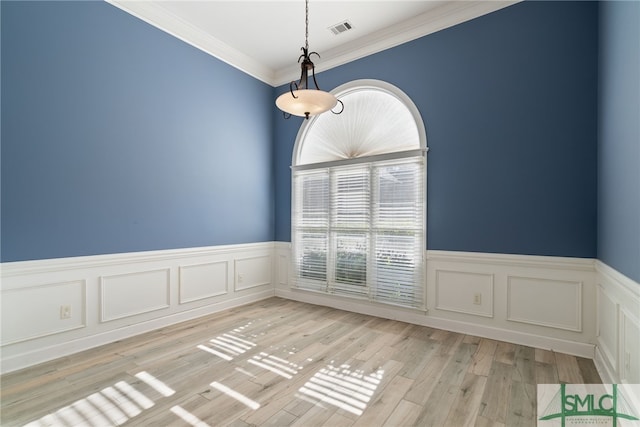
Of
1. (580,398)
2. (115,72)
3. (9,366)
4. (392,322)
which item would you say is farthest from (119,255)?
(580,398)

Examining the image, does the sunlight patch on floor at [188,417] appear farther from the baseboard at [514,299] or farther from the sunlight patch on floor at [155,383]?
the baseboard at [514,299]

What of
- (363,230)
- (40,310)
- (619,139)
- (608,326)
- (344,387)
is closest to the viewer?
(619,139)

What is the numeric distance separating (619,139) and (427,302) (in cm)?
226

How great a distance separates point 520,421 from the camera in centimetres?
185

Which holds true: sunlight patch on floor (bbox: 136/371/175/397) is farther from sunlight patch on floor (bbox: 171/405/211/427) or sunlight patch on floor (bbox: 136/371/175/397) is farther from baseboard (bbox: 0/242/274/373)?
baseboard (bbox: 0/242/274/373)

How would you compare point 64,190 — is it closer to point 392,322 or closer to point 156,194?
point 156,194

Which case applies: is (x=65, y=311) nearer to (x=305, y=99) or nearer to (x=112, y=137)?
(x=112, y=137)

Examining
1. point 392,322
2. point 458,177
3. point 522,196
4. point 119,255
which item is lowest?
point 392,322

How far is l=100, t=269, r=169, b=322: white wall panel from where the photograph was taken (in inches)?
120

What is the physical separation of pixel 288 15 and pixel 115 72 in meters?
1.95

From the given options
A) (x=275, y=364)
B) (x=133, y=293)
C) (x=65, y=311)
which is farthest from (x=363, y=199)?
(x=65, y=311)

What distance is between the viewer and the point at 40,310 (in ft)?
8.64

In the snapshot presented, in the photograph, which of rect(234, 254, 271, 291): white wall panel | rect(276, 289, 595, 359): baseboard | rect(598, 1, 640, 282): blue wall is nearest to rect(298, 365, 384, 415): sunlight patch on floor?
rect(276, 289, 595, 359): baseboard

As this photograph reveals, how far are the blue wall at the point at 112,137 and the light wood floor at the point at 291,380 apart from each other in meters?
1.10
